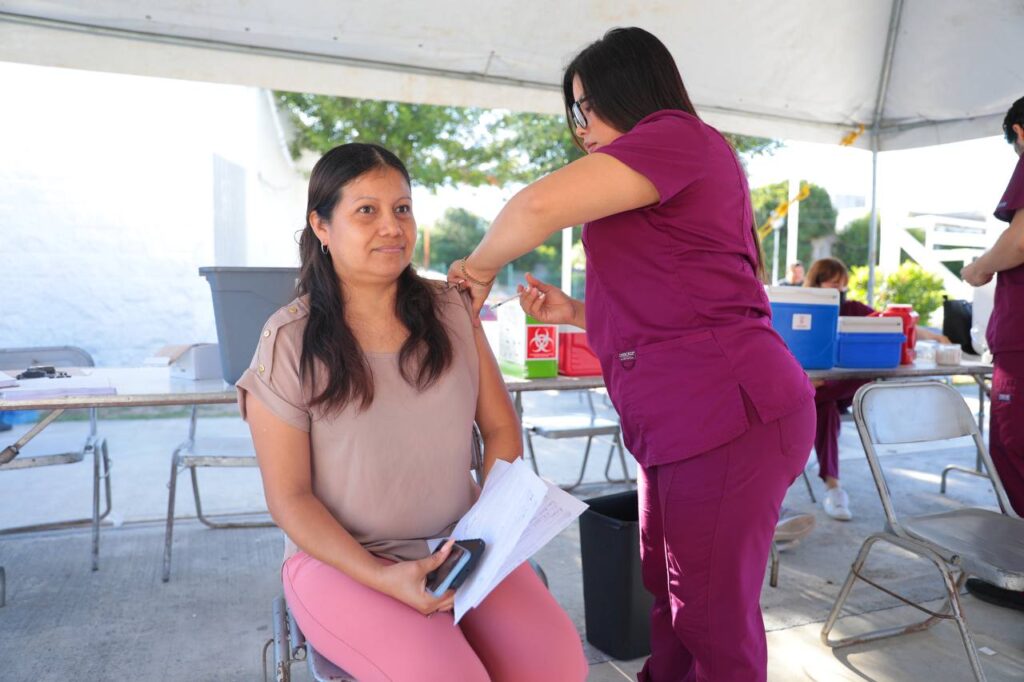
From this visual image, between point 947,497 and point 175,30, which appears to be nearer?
point 175,30

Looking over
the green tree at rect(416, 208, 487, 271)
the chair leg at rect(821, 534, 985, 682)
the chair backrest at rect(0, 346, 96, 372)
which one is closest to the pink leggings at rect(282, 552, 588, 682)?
the chair leg at rect(821, 534, 985, 682)

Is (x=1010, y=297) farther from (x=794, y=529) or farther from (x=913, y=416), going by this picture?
(x=794, y=529)

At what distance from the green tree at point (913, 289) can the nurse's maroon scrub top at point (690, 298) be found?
34.5 ft

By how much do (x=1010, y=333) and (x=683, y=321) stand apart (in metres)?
1.98

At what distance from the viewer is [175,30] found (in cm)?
351

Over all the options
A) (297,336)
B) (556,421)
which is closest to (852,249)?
(556,421)

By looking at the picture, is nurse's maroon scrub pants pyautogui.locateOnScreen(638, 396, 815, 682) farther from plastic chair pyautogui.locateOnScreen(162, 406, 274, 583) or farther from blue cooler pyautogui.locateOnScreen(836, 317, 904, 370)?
blue cooler pyautogui.locateOnScreen(836, 317, 904, 370)

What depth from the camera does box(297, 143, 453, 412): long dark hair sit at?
1668 mm

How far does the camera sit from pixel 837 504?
4188mm

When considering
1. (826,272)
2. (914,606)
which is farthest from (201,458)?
(826,272)

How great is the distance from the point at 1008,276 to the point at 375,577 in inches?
102

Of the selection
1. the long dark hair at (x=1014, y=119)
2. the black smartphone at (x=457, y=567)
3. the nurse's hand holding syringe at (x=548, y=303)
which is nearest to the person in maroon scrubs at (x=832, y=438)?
the long dark hair at (x=1014, y=119)

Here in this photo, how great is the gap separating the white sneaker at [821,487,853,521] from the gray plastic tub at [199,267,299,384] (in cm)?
296

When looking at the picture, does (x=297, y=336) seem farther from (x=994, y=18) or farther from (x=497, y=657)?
(x=994, y=18)
